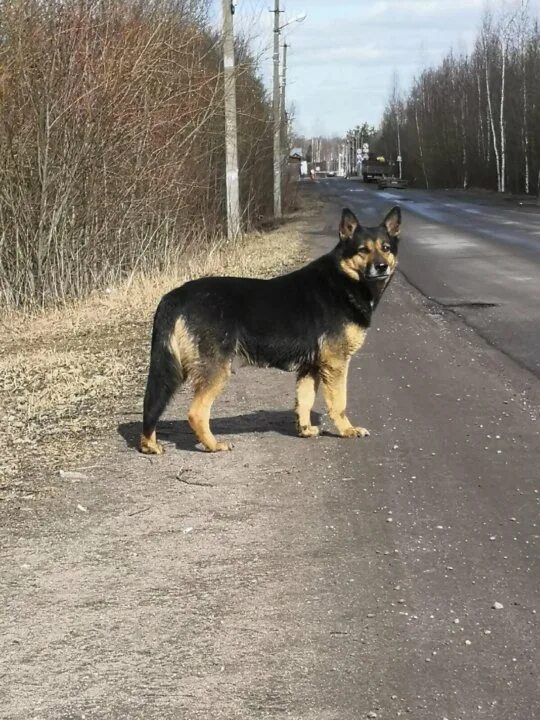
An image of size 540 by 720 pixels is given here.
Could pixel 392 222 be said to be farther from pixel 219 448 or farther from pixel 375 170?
pixel 375 170

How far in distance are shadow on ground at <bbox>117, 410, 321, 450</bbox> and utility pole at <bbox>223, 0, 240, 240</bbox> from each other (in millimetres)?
11449

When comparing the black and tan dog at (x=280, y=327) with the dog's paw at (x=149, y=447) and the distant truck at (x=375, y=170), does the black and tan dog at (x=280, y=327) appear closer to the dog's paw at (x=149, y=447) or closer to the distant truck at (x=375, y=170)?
the dog's paw at (x=149, y=447)

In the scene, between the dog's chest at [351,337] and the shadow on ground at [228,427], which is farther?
the shadow on ground at [228,427]

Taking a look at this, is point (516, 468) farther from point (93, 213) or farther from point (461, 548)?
point (93, 213)

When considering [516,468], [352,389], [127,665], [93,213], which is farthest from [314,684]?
[93,213]

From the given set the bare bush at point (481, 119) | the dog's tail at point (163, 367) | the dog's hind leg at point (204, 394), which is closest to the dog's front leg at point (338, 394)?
the dog's hind leg at point (204, 394)

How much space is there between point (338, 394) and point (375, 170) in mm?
83876

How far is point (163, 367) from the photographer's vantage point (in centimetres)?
571

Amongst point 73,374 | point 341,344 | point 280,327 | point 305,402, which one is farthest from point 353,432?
point 73,374

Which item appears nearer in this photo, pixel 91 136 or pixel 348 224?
pixel 348 224

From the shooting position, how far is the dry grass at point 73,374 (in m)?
5.98

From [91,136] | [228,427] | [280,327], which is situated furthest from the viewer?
[91,136]

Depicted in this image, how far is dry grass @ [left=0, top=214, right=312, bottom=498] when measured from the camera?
5983 mm

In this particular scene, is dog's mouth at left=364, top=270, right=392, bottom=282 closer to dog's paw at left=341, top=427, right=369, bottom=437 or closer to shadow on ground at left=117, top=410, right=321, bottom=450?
dog's paw at left=341, top=427, right=369, bottom=437
